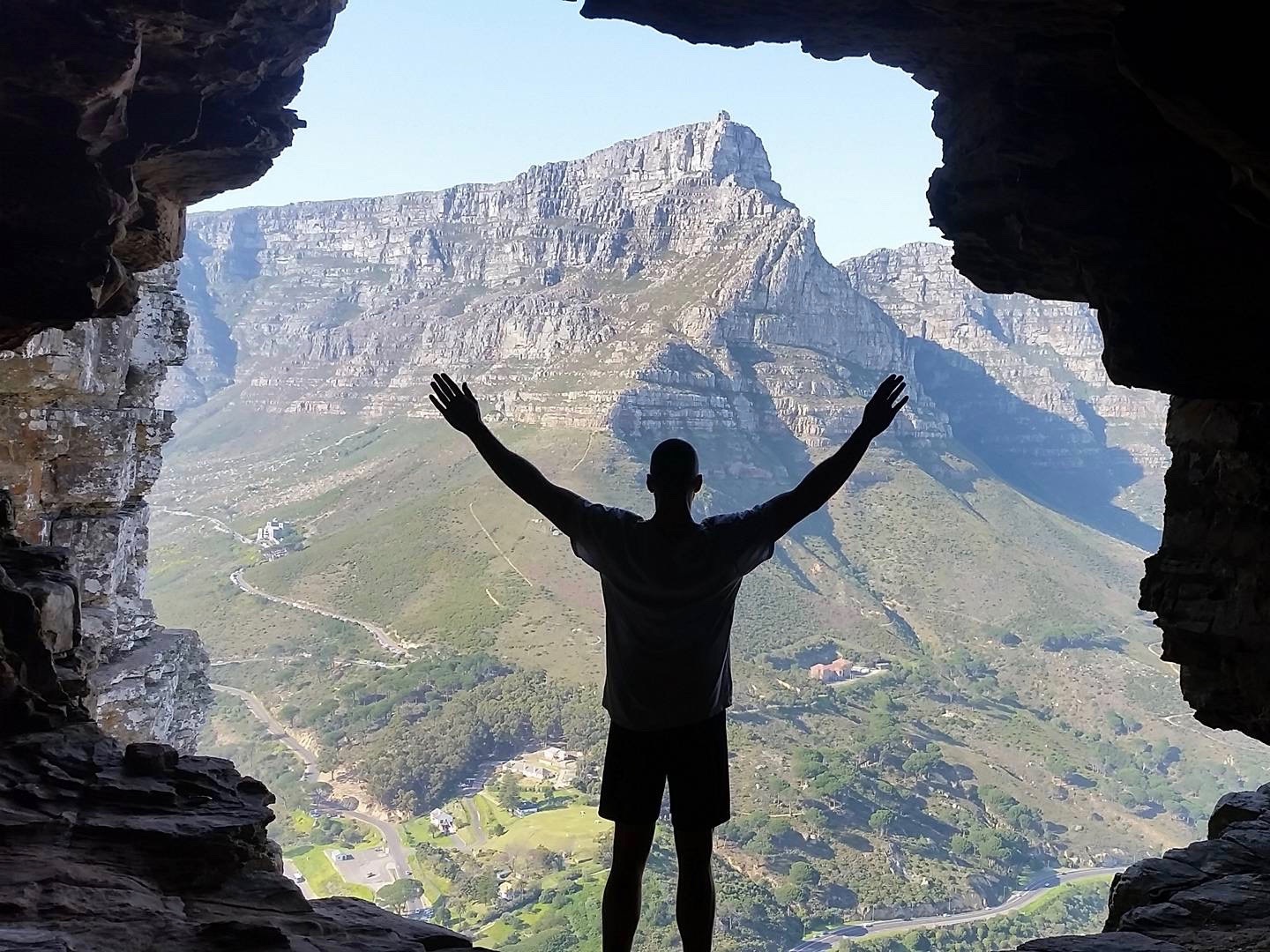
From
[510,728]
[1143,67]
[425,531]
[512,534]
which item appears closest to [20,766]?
[1143,67]

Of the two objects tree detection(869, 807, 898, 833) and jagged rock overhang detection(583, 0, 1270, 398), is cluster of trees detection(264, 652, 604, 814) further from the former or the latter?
jagged rock overhang detection(583, 0, 1270, 398)

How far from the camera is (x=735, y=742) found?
2377 inches

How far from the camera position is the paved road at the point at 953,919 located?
146 ft

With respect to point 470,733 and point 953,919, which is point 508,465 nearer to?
point 953,919

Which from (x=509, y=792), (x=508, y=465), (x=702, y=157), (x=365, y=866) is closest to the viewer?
(x=508, y=465)

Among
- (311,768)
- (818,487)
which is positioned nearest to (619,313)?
(311,768)

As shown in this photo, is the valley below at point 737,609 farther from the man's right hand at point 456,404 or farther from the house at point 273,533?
the man's right hand at point 456,404

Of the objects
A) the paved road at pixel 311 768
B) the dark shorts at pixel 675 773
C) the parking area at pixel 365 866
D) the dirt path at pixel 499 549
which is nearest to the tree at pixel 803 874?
the paved road at pixel 311 768

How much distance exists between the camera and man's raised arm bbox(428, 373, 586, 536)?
554 centimetres

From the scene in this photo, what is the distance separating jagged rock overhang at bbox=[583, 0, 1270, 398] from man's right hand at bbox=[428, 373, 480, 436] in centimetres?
444

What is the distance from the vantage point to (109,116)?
8.60m

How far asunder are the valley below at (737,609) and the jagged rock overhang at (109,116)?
37699 mm

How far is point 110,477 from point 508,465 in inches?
609

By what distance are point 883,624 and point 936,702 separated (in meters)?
9.46
